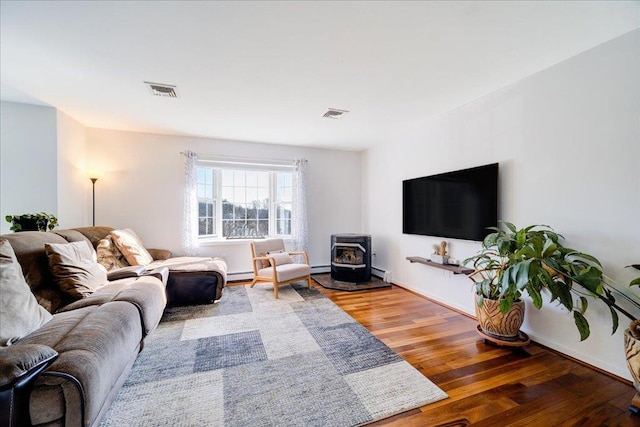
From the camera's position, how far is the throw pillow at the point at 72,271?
199cm

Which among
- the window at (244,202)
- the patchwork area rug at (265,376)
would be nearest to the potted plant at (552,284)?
the patchwork area rug at (265,376)

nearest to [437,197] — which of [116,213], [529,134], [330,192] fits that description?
[529,134]

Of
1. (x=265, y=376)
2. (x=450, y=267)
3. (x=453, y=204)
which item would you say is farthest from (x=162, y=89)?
(x=450, y=267)

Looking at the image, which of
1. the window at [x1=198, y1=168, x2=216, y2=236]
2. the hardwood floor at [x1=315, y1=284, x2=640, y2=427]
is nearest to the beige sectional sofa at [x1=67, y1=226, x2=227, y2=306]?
the window at [x1=198, y1=168, x2=216, y2=236]

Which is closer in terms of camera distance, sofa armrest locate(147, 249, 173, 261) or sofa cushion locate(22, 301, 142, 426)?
sofa cushion locate(22, 301, 142, 426)

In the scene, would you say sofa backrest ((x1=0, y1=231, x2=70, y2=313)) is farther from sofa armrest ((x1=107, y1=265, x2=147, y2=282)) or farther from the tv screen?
the tv screen

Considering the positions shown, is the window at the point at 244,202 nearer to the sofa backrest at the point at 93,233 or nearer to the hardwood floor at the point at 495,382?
the sofa backrest at the point at 93,233

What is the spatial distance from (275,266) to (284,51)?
2.55m

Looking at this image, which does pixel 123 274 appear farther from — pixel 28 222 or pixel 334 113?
pixel 334 113

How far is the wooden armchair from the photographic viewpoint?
→ 3.61m

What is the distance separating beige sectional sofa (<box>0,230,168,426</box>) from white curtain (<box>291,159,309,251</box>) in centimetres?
265

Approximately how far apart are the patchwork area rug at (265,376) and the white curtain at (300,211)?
76.2 inches

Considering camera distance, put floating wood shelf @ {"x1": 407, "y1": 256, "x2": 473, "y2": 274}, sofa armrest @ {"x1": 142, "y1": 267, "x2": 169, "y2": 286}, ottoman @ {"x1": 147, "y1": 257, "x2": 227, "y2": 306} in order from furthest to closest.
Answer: ottoman @ {"x1": 147, "y1": 257, "x2": 227, "y2": 306} < floating wood shelf @ {"x1": 407, "y1": 256, "x2": 473, "y2": 274} < sofa armrest @ {"x1": 142, "y1": 267, "x2": 169, "y2": 286}

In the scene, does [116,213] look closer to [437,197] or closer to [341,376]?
[341,376]
